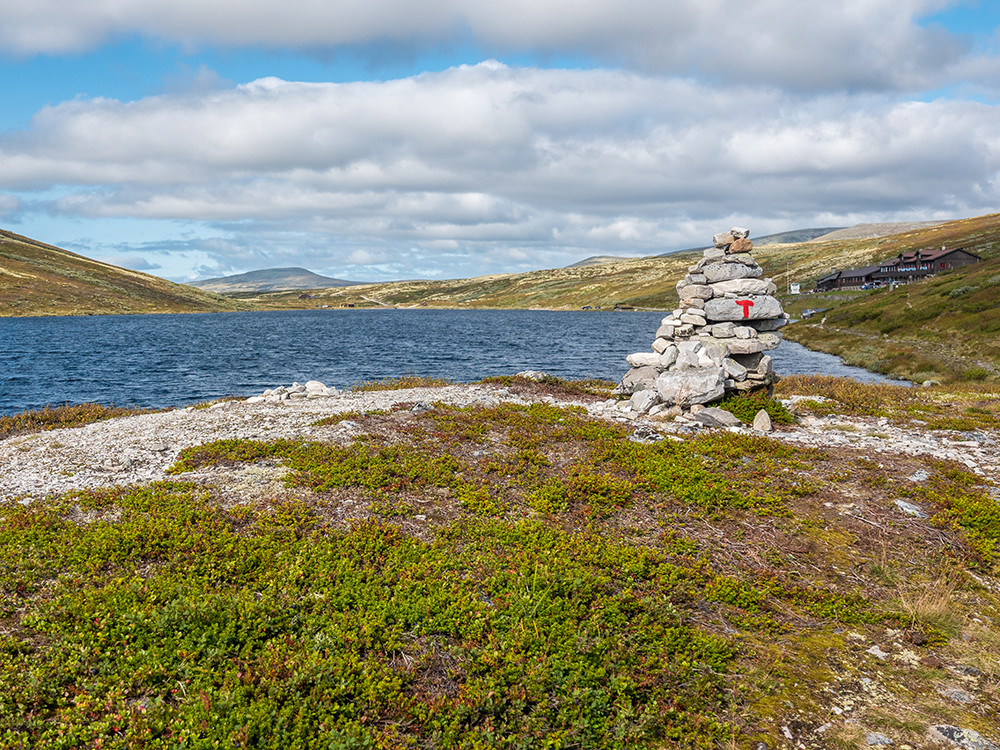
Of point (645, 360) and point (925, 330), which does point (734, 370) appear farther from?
Answer: point (925, 330)

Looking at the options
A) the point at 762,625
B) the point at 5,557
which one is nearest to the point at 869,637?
the point at 762,625

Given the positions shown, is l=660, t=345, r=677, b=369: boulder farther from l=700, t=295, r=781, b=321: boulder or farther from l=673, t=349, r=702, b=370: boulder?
l=700, t=295, r=781, b=321: boulder

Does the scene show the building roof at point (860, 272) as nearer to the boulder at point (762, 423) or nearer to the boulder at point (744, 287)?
the boulder at point (744, 287)

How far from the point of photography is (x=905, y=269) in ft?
461

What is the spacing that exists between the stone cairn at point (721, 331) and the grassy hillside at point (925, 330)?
2590 centimetres

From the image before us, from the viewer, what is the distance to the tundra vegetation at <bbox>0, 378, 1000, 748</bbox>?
285 inches

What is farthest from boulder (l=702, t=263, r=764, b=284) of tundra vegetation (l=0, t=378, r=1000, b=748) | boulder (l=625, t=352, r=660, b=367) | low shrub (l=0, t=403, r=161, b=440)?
low shrub (l=0, t=403, r=161, b=440)

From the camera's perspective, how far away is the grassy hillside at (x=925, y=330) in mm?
45500

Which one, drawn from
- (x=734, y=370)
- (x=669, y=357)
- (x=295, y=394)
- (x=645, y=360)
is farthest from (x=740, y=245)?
(x=295, y=394)

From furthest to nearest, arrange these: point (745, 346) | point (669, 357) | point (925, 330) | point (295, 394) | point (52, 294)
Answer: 1. point (52, 294)
2. point (925, 330)
3. point (295, 394)
4. point (669, 357)
5. point (745, 346)

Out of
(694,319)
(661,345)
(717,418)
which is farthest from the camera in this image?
(661,345)

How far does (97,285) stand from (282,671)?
238 meters

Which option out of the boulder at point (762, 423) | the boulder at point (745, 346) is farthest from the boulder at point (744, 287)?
the boulder at point (762, 423)

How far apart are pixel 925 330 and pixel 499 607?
6773cm
